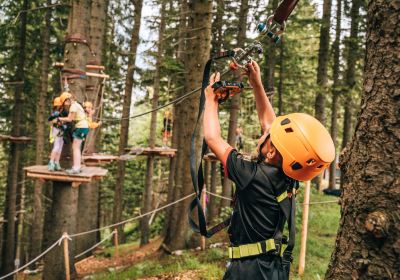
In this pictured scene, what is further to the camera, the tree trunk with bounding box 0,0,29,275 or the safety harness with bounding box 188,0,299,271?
the tree trunk with bounding box 0,0,29,275

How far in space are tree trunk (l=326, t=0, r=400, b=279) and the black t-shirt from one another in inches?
21.7

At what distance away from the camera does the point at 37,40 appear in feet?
58.7

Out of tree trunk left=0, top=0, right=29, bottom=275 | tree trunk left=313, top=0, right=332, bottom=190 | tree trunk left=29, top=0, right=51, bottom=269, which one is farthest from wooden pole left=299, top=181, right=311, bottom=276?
tree trunk left=0, top=0, right=29, bottom=275

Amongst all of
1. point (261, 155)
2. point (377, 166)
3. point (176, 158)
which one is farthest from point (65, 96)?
point (176, 158)

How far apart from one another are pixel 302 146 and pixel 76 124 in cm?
589

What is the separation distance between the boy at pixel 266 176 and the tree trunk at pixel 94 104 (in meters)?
8.18

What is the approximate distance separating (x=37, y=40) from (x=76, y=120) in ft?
41.9

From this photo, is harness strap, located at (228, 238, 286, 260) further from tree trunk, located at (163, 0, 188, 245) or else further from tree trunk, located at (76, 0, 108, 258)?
tree trunk, located at (76, 0, 108, 258)

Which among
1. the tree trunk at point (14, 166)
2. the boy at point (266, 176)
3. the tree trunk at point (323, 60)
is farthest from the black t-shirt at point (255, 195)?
the tree trunk at point (14, 166)

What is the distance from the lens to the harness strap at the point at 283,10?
2.64m

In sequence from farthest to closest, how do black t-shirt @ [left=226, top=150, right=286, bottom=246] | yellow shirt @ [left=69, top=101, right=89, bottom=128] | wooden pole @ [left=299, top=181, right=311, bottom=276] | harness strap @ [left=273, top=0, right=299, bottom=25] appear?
1. yellow shirt @ [left=69, top=101, right=89, bottom=128]
2. wooden pole @ [left=299, top=181, right=311, bottom=276]
3. harness strap @ [left=273, top=0, right=299, bottom=25]
4. black t-shirt @ [left=226, top=150, right=286, bottom=246]

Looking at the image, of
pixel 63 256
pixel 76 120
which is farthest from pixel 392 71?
pixel 63 256

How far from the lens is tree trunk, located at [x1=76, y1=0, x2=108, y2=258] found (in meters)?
11.5

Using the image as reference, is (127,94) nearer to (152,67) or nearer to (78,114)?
(152,67)
